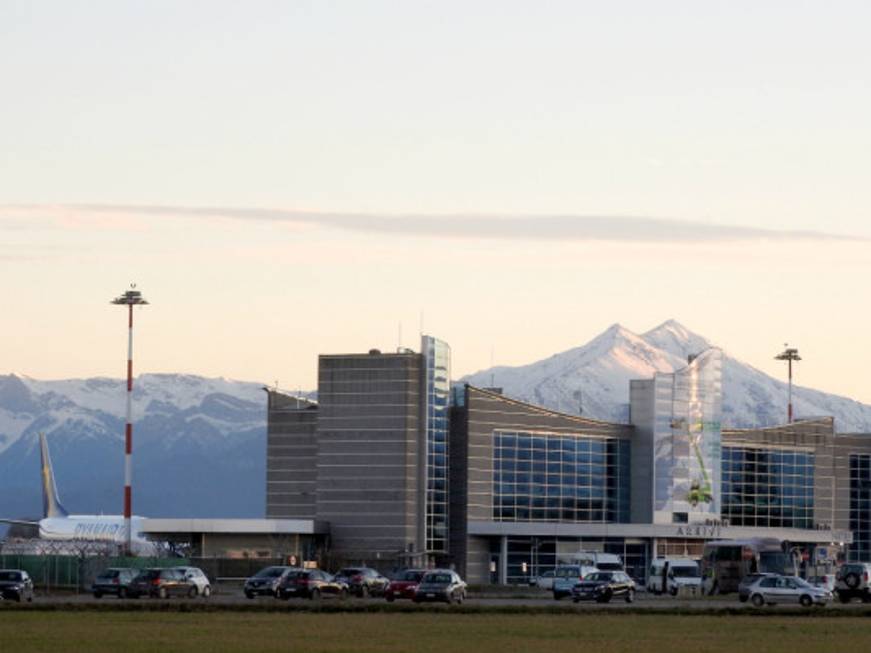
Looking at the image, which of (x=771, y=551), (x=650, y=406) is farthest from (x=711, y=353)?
(x=771, y=551)

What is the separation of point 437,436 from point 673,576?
3300 cm

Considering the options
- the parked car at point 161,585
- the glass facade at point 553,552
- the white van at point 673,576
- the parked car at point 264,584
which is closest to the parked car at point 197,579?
Answer: the parked car at point 161,585

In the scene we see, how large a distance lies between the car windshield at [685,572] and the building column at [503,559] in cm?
2886

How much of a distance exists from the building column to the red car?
6131cm

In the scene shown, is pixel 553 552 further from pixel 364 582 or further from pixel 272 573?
pixel 272 573

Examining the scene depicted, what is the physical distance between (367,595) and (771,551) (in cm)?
3112

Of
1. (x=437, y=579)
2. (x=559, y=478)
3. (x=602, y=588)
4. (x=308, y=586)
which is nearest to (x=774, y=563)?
(x=602, y=588)

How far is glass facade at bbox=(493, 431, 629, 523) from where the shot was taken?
184125mm

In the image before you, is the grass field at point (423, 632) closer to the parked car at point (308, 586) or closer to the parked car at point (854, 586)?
the parked car at point (308, 586)

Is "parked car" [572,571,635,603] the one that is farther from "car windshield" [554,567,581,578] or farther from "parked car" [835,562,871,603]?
"parked car" [835,562,871,603]

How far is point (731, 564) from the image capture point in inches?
5600

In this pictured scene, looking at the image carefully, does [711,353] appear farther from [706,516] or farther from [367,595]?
[367,595]

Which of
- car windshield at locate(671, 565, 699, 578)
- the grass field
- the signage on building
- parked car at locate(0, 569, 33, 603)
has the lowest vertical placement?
the grass field

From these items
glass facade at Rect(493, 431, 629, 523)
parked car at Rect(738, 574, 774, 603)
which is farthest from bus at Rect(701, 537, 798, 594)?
glass facade at Rect(493, 431, 629, 523)
